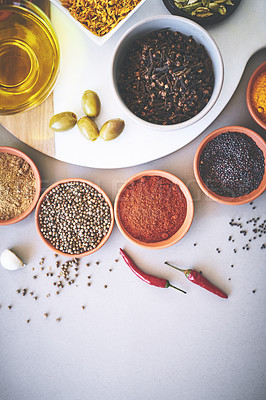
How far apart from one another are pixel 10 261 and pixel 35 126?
616mm

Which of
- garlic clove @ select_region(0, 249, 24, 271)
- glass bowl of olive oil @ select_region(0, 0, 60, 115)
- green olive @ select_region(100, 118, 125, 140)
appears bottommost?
garlic clove @ select_region(0, 249, 24, 271)

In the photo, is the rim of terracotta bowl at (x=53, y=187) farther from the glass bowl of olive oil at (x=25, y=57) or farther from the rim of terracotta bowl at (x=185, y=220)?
the glass bowl of olive oil at (x=25, y=57)

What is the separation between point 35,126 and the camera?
4.00 feet

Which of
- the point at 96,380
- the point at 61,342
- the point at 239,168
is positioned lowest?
the point at 96,380

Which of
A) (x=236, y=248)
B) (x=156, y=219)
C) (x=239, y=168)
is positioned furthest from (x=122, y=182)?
(x=236, y=248)

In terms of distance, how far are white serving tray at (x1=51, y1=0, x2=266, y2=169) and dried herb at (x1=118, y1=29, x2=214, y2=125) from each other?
4.2 inches

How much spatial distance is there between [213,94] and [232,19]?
382mm

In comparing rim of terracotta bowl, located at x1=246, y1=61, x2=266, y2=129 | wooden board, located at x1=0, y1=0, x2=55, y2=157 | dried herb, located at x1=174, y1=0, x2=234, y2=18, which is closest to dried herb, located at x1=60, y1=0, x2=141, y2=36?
dried herb, located at x1=174, y1=0, x2=234, y2=18

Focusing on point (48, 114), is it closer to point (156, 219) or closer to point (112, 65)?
point (112, 65)

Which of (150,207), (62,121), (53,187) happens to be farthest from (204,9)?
(53,187)

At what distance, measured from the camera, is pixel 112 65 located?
3.44 feet

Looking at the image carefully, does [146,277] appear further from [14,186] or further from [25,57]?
[25,57]

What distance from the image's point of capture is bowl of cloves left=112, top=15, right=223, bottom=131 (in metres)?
1.04

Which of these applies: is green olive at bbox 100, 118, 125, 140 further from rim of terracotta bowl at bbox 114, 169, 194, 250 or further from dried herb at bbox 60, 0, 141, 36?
dried herb at bbox 60, 0, 141, 36
